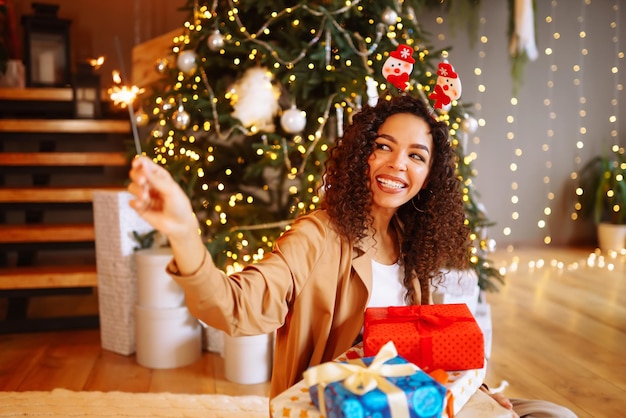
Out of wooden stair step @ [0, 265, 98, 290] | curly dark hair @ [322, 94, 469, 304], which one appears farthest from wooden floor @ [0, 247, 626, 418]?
curly dark hair @ [322, 94, 469, 304]

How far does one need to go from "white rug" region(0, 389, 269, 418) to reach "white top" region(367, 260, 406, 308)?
43.8 inches

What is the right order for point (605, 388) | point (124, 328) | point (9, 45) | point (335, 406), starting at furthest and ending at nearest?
point (9, 45) → point (124, 328) → point (605, 388) → point (335, 406)

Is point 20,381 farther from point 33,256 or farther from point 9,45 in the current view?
point 9,45

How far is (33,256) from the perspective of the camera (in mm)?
3693

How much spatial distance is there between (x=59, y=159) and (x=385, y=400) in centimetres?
343

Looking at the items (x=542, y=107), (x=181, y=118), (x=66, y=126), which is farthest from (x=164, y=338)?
(x=542, y=107)

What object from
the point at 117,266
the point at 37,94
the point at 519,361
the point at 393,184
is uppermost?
the point at 37,94

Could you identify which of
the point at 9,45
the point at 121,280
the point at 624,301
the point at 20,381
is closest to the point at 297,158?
the point at 121,280

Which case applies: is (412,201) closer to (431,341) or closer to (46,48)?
(431,341)

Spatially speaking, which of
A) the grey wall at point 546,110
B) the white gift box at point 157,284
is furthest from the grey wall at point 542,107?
the white gift box at point 157,284

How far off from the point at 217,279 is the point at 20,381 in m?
2.07

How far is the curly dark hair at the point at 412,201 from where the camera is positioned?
4.87 feet

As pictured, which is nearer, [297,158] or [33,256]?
[297,158]

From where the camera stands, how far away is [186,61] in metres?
3.03
